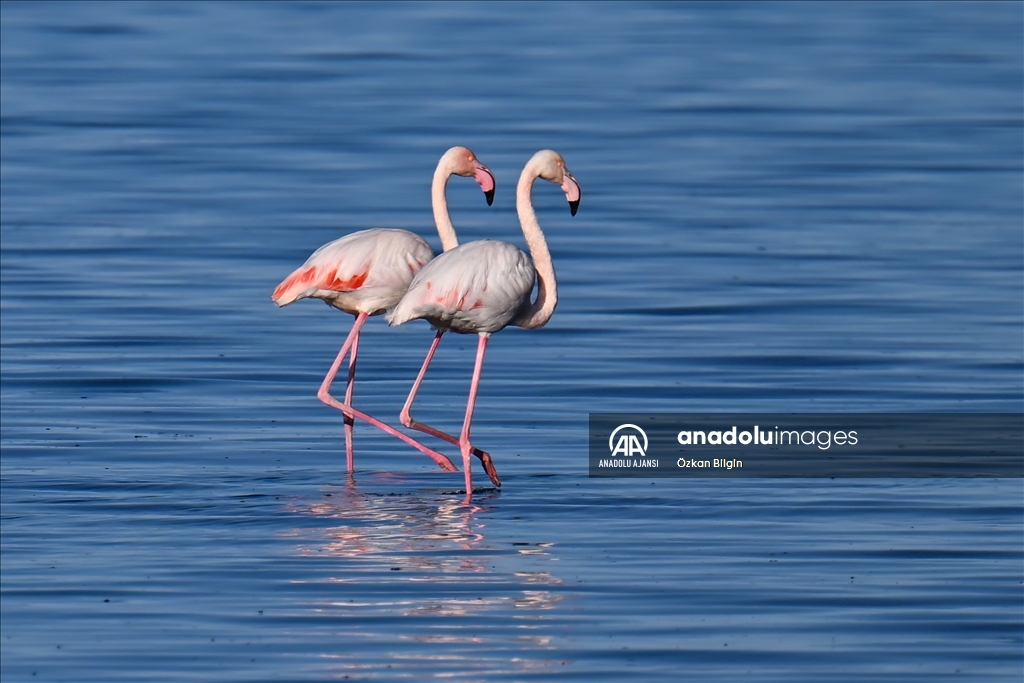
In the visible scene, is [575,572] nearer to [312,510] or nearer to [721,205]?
[312,510]

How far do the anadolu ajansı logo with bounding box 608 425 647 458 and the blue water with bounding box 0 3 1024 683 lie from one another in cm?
22

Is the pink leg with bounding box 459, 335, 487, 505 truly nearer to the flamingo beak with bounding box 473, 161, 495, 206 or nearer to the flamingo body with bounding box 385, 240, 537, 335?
the flamingo body with bounding box 385, 240, 537, 335

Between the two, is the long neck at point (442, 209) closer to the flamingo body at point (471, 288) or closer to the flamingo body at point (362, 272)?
the flamingo body at point (362, 272)

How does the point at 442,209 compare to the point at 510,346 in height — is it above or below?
above

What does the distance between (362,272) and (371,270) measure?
0.05 metres

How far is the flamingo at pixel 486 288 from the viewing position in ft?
30.3

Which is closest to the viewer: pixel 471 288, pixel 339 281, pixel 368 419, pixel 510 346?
pixel 471 288

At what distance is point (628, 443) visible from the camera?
10.1 m

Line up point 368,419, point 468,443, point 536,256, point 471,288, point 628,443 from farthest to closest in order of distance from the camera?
point 628,443 → point 368,419 → point 536,256 → point 468,443 → point 471,288

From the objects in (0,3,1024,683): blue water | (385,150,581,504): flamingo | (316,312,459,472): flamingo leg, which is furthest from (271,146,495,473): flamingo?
(0,3,1024,683): blue water

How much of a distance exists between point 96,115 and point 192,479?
51.4ft

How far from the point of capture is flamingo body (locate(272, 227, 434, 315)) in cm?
986

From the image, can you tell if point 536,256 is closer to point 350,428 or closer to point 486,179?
point 486,179

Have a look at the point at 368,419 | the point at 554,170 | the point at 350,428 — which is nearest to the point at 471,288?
the point at 554,170
